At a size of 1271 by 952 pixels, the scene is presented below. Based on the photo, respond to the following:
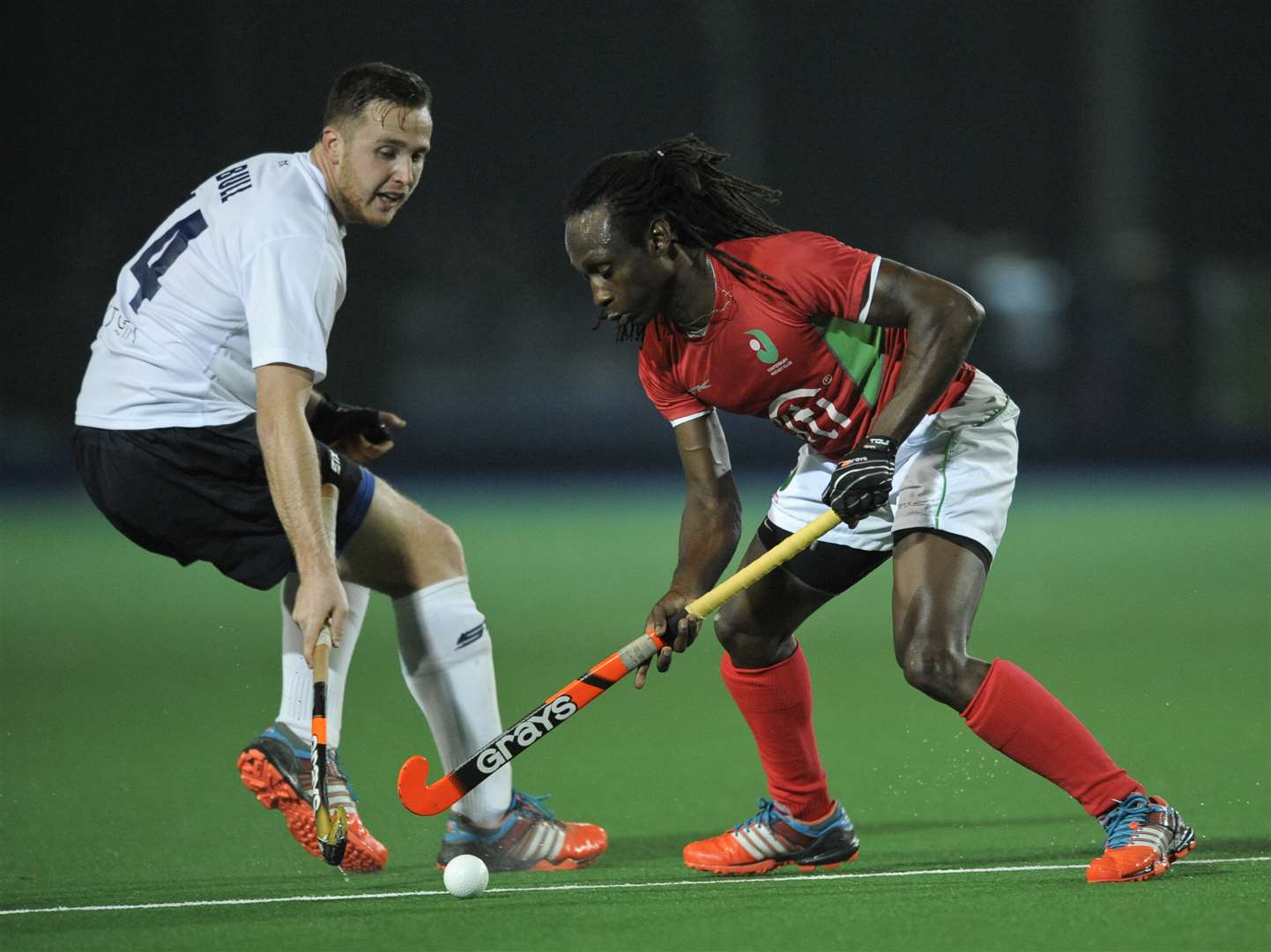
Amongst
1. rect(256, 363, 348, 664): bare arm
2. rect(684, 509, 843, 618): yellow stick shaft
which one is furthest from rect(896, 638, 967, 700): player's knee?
rect(256, 363, 348, 664): bare arm

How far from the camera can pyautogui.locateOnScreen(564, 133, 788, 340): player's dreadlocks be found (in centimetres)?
397

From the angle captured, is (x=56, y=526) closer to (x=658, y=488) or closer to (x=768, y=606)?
(x=658, y=488)

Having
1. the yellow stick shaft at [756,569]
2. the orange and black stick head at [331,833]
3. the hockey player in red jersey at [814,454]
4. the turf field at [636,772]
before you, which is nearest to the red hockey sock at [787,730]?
the hockey player in red jersey at [814,454]

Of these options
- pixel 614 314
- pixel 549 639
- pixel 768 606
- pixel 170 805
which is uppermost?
pixel 614 314

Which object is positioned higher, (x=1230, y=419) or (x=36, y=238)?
(x=36, y=238)

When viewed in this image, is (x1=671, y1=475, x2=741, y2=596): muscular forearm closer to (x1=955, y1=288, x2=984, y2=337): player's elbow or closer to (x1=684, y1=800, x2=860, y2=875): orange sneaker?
(x1=684, y1=800, x2=860, y2=875): orange sneaker

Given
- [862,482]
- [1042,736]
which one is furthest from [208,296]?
[1042,736]

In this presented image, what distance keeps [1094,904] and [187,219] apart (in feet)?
8.15

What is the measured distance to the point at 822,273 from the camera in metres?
3.97

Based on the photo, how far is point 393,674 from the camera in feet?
23.0

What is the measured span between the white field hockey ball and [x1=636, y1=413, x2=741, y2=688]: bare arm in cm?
65

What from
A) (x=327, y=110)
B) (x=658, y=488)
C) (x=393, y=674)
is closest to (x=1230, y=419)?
(x=658, y=488)

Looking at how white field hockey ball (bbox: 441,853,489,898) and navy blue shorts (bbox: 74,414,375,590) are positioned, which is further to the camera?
navy blue shorts (bbox: 74,414,375,590)

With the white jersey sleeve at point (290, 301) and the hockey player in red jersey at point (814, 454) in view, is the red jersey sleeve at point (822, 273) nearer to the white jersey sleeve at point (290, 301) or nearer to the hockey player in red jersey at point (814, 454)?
the hockey player in red jersey at point (814, 454)
